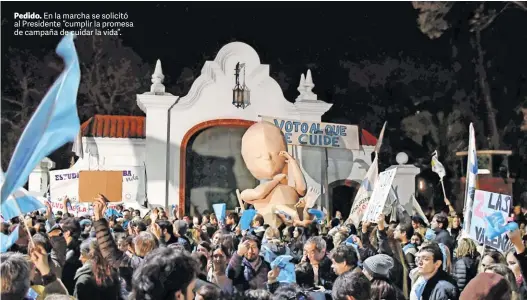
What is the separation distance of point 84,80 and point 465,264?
1555cm

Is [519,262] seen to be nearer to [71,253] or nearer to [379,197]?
[71,253]

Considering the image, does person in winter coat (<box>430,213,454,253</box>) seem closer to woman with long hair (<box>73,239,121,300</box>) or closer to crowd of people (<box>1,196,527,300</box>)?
crowd of people (<box>1,196,527,300</box>)

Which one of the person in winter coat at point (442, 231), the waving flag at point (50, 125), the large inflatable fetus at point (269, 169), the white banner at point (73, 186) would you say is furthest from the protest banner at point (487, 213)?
the white banner at point (73, 186)

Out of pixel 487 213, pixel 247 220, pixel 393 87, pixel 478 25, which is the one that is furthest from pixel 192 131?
pixel 487 213

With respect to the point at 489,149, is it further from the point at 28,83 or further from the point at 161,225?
the point at 161,225

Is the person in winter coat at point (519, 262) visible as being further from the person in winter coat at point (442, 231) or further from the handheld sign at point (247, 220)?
the handheld sign at point (247, 220)

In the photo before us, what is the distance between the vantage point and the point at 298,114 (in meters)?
17.9

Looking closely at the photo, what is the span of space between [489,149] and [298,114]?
5784 millimetres

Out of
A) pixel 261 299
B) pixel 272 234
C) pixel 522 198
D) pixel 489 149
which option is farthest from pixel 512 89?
pixel 261 299

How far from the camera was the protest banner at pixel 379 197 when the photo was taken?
10526mm

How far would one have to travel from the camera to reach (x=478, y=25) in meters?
20.2

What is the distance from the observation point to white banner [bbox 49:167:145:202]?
637 inches

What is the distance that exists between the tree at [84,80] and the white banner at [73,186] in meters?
3.61

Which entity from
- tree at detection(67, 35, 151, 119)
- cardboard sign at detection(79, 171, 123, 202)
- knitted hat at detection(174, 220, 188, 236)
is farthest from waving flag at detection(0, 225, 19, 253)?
tree at detection(67, 35, 151, 119)
